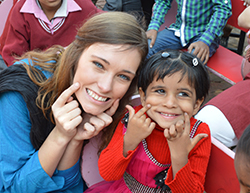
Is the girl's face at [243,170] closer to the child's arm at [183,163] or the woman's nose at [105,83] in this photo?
the child's arm at [183,163]

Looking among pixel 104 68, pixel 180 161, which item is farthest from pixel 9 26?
pixel 180 161

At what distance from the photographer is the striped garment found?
261 cm

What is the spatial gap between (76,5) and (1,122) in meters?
1.56

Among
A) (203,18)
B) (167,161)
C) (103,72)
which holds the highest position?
(103,72)

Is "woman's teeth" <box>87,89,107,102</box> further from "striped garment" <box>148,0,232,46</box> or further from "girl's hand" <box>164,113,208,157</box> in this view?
"striped garment" <box>148,0,232,46</box>

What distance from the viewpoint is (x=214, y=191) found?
1484 mm

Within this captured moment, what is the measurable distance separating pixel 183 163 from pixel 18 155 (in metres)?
0.83

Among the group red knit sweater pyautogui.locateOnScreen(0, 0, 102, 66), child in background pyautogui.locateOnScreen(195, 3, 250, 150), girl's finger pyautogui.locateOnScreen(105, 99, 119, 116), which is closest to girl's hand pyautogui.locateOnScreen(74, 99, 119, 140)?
girl's finger pyautogui.locateOnScreen(105, 99, 119, 116)

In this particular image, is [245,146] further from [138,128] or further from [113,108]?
[113,108]

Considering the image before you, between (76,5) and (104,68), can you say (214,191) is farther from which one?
(76,5)

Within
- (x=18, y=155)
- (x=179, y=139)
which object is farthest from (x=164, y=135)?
(x=18, y=155)

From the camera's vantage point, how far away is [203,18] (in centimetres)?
279

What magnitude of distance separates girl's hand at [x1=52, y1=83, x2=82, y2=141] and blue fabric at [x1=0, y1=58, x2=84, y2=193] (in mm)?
215

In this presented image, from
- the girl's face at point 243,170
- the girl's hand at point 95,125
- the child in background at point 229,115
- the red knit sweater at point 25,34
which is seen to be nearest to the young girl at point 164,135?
the girl's hand at point 95,125
